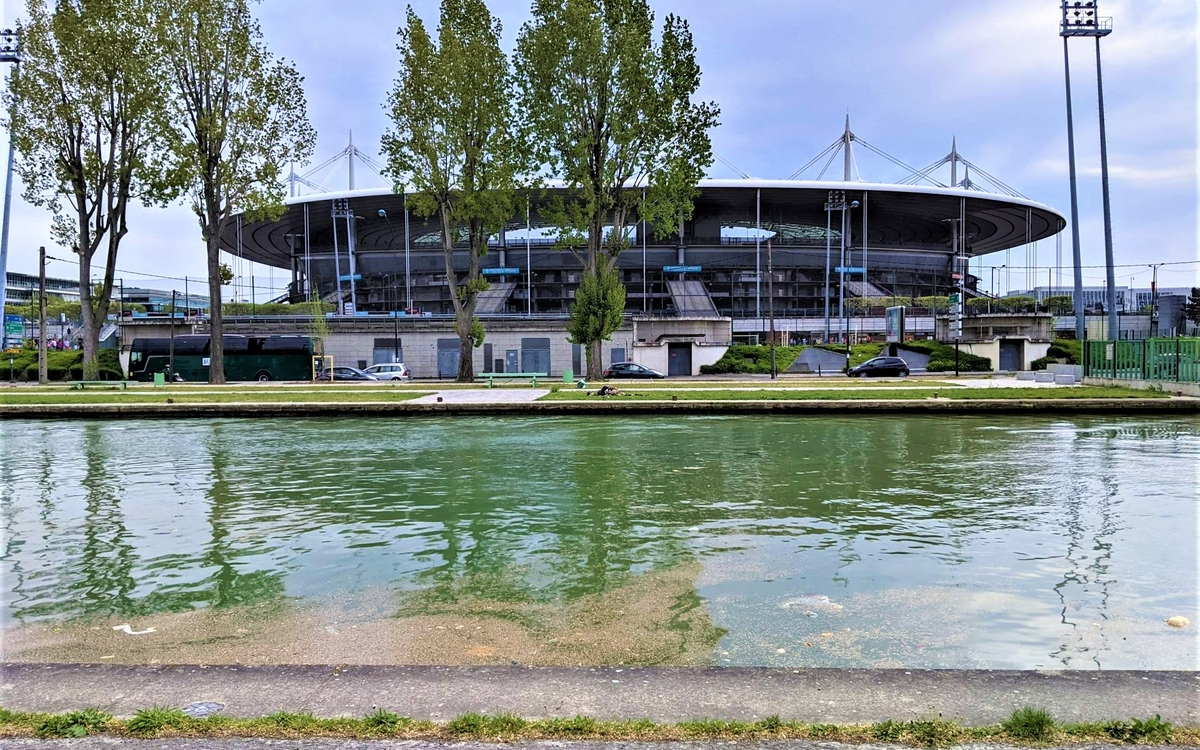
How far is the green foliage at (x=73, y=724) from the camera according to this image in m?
4.02

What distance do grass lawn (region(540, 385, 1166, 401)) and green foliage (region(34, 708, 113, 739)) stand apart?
25.2 metres

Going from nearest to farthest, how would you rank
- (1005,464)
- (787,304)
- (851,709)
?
(851,709)
(1005,464)
(787,304)

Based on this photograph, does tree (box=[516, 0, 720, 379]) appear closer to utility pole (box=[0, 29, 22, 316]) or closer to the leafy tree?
utility pole (box=[0, 29, 22, 316])

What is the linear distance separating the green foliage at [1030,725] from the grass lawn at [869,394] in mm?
24723

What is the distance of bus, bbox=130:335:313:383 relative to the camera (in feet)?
170

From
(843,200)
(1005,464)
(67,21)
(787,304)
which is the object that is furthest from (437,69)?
(787,304)

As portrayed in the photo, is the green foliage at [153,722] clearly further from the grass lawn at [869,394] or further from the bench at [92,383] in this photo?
the bench at [92,383]

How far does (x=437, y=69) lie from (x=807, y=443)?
28.5 metres

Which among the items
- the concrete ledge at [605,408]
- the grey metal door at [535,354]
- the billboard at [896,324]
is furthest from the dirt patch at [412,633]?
the billboard at [896,324]

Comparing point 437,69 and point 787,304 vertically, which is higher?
point 437,69

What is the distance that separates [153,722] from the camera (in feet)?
13.5

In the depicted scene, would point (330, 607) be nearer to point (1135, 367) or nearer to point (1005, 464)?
point (1005, 464)

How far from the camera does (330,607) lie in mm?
7570

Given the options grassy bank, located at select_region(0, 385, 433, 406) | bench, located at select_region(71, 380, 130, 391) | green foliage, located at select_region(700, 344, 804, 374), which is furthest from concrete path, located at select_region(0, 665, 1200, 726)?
green foliage, located at select_region(700, 344, 804, 374)
